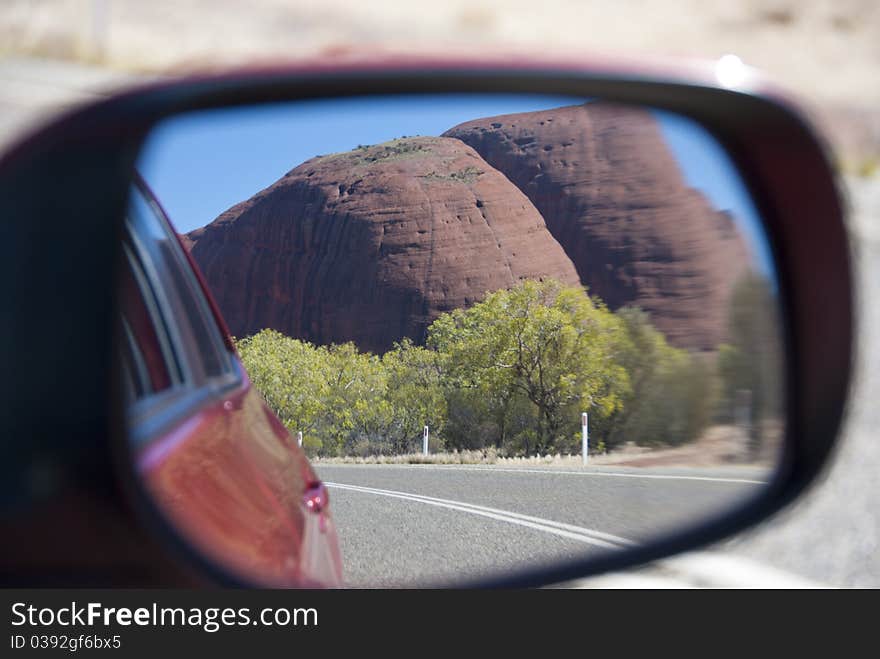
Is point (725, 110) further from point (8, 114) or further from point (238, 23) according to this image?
point (238, 23)

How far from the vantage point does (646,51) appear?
198 cm

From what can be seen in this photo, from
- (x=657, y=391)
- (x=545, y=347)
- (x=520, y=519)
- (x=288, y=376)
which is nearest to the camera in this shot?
(x=657, y=391)

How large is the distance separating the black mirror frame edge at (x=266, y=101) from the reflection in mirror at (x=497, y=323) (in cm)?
6

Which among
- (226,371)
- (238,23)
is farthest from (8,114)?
(238,23)

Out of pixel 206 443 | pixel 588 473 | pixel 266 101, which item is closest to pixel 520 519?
pixel 588 473

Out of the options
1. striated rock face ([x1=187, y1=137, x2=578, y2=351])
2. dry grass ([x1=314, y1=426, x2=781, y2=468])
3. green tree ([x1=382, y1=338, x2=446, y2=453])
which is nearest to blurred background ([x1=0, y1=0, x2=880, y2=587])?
dry grass ([x1=314, y1=426, x2=781, y2=468])

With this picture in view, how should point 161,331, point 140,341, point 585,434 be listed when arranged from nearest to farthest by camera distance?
point 140,341 < point 161,331 < point 585,434

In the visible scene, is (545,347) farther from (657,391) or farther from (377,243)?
(377,243)

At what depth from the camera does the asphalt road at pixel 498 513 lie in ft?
6.65

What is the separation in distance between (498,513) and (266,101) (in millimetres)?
1310

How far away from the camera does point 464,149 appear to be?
6.72 ft

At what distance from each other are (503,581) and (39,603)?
86cm

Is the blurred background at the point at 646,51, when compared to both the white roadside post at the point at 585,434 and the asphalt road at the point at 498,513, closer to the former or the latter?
the asphalt road at the point at 498,513

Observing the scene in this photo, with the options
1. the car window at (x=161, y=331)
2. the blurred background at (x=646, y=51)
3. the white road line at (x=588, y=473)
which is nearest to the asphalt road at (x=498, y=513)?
the white road line at (x=588, y=473)
